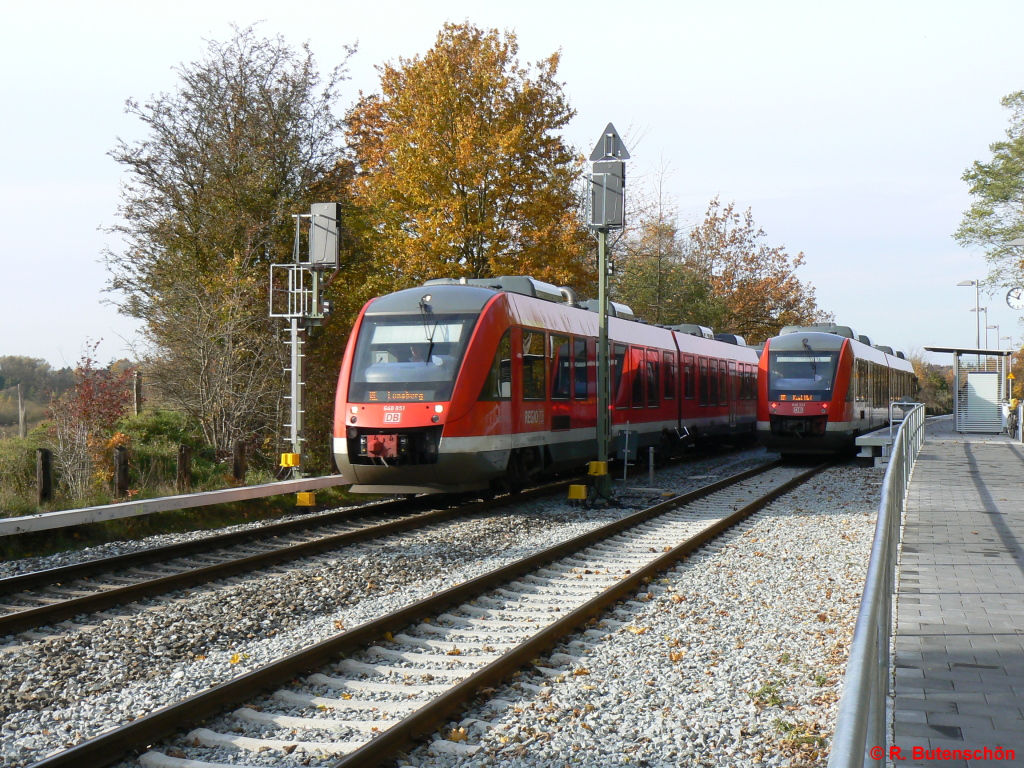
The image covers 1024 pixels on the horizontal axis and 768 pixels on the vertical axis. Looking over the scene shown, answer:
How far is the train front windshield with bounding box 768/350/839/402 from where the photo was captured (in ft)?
74.5

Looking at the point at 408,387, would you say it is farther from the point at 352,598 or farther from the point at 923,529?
the point at 923,529

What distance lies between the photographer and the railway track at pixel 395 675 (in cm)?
476

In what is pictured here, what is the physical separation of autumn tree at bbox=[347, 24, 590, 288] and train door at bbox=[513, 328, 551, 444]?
903 centimetres

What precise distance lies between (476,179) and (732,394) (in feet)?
34.2

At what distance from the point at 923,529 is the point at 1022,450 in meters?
15.1

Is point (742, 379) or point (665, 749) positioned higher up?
point (742, 379)

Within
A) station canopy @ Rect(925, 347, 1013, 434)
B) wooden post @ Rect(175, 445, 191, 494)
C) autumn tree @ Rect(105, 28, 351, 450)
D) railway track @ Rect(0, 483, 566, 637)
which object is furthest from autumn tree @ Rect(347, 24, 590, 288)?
station canopy @ Rect(925, 347, 1013, 434)

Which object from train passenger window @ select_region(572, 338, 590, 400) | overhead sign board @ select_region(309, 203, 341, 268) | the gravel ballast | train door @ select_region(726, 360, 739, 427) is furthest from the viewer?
train door @ select_region(726, 360, 739, 427)

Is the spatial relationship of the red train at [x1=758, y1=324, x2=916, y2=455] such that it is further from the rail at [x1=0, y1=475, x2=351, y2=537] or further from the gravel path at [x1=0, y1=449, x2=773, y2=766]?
the gravel path at [x1=0, y1=449, x2=773, y2=766]

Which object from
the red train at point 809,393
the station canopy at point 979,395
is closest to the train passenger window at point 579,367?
the red train at point 809,393

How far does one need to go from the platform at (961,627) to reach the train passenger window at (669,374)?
876 cm

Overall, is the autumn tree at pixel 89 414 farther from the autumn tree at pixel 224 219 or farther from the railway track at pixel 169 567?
the railway track at pixel 169 567

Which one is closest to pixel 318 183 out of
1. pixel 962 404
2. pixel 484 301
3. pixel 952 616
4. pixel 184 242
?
pixel 184 242

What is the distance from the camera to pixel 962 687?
17.1 ft
